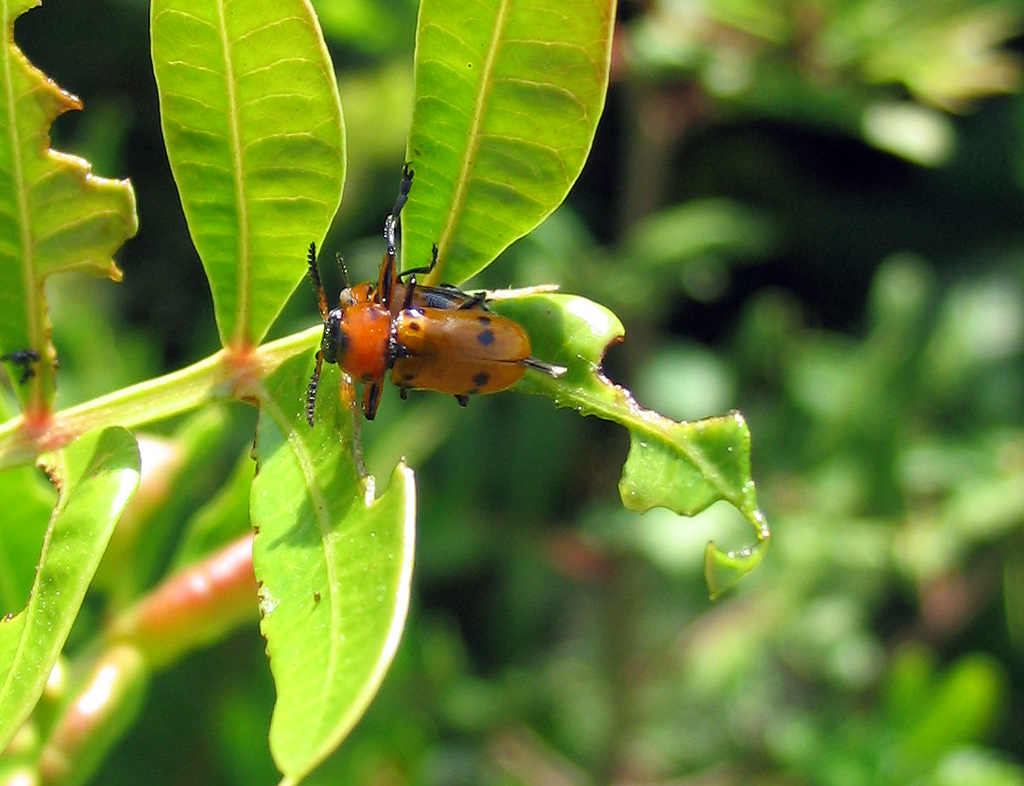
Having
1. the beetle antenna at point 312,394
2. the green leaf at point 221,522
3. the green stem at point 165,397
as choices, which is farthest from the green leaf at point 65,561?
the green leaf at point 221,522

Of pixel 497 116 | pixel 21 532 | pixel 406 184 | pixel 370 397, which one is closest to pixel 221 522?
pixel 21 532

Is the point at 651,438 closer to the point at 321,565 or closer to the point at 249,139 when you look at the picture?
the point at 321,565

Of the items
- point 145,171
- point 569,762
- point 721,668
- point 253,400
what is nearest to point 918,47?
point 721,668

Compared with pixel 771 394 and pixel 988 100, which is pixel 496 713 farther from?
pixel 988 100

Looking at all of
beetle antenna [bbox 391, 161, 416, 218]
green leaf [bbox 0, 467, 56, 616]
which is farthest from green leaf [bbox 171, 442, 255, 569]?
beetle antenna [bbox 391, 161, 416, 218]

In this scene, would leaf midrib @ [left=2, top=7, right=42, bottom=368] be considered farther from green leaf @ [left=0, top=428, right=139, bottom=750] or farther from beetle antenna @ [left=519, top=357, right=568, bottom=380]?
beetle antenna @ [left=519, top=357, right=568, bottom=380]

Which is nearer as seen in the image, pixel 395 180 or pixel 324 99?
pixel 324 99

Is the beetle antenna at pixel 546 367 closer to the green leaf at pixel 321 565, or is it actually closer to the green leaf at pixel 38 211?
the green leaf at pixel 321 565
